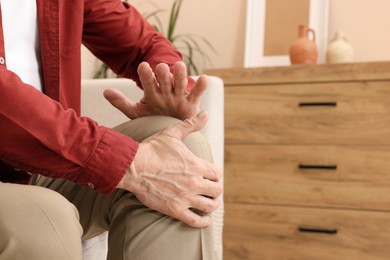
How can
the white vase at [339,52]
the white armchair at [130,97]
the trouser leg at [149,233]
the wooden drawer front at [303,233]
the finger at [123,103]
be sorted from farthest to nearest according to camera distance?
the white vase at [339,52], the wooden drawer front at [303,233], the white armchair at [130,97], the finger at [123,103], the trouser leg at [149,233]

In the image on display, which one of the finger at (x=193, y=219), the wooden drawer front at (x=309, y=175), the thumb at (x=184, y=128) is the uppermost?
the thumb at (x=184, y=128)

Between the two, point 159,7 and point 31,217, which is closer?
point 31,217

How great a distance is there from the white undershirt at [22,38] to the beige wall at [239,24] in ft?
6.34

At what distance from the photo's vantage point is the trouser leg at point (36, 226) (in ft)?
2.32

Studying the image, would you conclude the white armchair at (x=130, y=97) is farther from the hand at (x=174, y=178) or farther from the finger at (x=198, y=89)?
the hand at (x=174, y=178)

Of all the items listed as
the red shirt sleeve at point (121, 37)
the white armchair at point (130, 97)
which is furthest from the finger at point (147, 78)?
the white armchair at point (130, 97)

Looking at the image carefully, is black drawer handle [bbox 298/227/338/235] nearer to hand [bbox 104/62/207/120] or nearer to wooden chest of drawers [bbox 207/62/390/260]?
wooden chest of drawers [bbox 207/62/390/260]

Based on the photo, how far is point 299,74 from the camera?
2.27m

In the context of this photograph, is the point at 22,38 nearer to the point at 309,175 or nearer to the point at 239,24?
the point at 309,175

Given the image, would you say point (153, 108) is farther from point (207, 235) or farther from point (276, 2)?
point (276, 2)

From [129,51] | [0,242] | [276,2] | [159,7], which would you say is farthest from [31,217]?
[159,7]

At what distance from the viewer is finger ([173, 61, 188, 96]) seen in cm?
102

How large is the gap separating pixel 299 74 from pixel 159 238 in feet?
5.11

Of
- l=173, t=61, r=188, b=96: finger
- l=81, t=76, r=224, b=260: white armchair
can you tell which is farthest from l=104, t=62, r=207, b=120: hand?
l=81, t=76, r=224, b=260: white armchair
